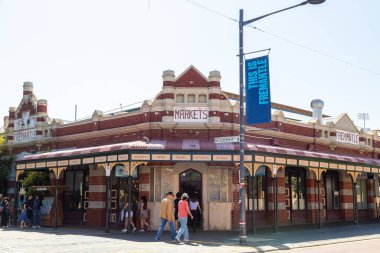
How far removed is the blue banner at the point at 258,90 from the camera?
1706 cm

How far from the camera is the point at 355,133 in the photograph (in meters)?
31.5

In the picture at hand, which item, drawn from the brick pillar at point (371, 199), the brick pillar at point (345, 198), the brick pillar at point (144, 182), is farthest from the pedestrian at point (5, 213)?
the brick pillar at point (371, 199)

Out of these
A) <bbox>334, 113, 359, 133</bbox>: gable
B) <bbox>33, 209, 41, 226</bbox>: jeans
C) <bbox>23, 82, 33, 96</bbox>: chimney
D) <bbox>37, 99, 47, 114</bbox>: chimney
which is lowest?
<bbox>33, 209, 41, 226</bbox>: jeans

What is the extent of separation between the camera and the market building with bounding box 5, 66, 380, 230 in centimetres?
2097

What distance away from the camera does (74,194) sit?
27359mm

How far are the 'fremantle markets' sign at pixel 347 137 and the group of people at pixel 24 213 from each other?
739 inches

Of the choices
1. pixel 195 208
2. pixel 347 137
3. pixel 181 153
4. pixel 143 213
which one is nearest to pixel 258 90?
pixel 181 153

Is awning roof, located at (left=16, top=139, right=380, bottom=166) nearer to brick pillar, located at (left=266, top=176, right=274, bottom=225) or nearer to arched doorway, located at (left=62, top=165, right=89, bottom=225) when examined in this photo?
brick pillar, located at (left=266, top=176, right=274, bottom=225)

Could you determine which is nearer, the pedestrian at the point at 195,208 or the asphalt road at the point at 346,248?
the asphalt road at the point at 346,248

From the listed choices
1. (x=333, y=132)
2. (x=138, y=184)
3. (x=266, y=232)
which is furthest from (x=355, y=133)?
(x=138, y=184)

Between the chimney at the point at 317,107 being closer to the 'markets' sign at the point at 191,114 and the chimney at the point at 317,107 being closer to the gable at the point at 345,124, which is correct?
the gable at the point at 345,124

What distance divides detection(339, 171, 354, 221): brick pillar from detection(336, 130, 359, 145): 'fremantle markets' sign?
220cm

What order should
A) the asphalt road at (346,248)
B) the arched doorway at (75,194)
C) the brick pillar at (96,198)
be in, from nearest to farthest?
1. the asphalt road at (346,248)
2. the brick pillar at (96,198)
3. the arched doorway at (75,194)

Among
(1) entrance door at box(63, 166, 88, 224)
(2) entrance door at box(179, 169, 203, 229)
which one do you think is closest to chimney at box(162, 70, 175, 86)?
(2) entrance door at box(179, 169, 203, 229)
